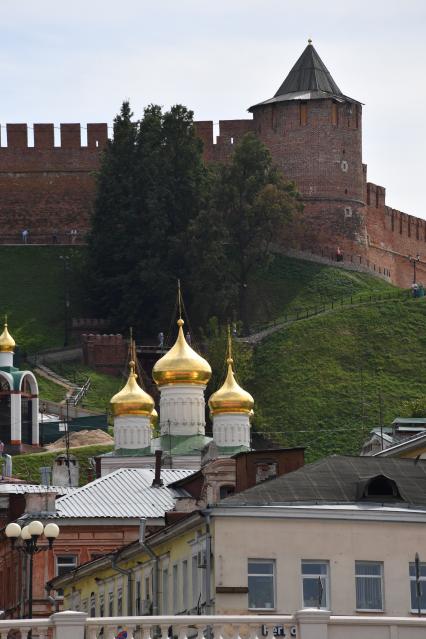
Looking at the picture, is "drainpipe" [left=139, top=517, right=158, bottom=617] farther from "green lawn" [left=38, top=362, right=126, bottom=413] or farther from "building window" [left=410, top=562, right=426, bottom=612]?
"green lawn" [left=38, top=362, right=126, bottom=413]

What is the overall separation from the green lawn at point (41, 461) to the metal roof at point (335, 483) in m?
42.6

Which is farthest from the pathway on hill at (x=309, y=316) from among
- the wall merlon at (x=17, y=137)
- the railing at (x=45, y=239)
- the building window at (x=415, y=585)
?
the building window at (x=415, y=585)

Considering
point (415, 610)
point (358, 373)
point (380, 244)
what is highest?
point (380, 244)

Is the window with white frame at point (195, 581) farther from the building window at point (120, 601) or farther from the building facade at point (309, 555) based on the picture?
Result: the building window at point (120, 601)

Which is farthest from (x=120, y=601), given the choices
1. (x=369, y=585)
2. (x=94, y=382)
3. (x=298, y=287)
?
(x=298, y=287)

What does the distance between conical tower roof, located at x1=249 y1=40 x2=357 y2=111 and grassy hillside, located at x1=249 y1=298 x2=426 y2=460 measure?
10743 mm

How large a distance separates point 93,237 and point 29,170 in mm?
13087

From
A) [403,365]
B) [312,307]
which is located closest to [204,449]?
[403,365]

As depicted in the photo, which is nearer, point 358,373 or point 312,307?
point 358,373

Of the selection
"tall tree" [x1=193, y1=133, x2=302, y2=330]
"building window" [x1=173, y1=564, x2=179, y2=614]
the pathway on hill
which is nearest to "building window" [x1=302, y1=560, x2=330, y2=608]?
"building window" [x1=173, y1=564, x2=179, y2=614]

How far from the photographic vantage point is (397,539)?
126 feet

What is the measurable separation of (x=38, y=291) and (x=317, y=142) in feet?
45.0

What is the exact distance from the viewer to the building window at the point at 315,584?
3816cm

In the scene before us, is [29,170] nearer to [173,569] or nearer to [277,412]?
[277,412]
